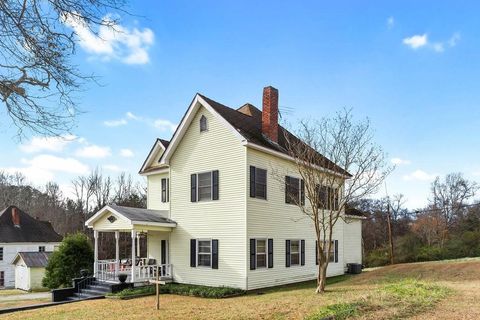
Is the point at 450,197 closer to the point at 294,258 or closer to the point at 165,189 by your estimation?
the point at 294,258

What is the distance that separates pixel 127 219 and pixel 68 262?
8.52 m

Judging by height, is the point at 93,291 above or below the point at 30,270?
above

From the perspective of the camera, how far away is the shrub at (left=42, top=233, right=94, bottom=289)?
23.6 metres

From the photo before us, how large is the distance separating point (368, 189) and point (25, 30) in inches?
534

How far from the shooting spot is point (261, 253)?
58.4ft

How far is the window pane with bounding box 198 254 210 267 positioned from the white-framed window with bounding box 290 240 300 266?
430 cm

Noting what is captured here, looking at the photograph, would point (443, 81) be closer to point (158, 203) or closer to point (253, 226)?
point (253, 226)

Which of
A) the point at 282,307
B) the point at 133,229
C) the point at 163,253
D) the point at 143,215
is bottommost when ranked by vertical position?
the point at 282,307

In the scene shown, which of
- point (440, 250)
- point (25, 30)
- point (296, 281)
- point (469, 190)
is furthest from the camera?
point (469, 190)

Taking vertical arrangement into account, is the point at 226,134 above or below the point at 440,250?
above

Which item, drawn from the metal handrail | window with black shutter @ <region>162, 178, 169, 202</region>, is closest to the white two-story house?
the metal handrail

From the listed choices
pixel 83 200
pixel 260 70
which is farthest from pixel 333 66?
pixel 83 200

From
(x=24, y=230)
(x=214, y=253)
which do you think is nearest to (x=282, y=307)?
(x=214, y=253)

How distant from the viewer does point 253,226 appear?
57.0 ft
